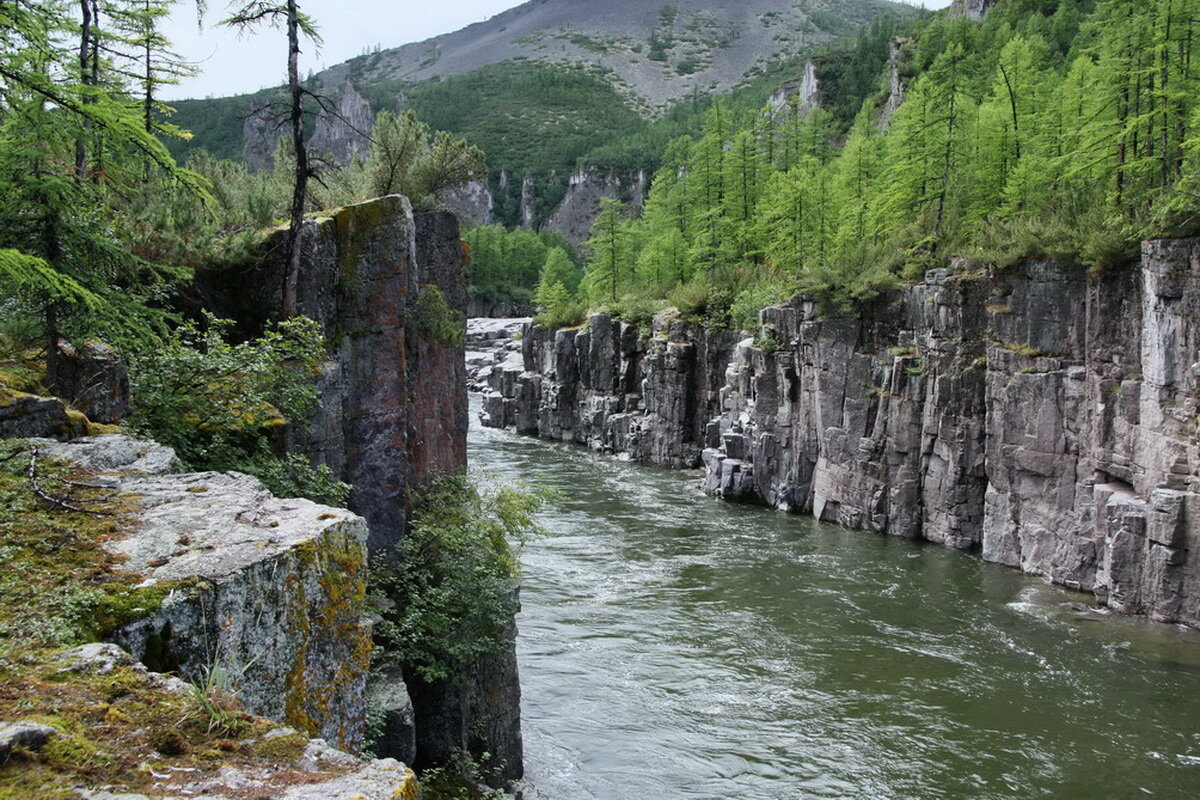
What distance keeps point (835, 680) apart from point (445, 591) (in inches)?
430

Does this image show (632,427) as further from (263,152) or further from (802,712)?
(263,152)

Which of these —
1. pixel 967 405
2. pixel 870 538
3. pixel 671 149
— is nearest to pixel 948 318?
pixel 967 405

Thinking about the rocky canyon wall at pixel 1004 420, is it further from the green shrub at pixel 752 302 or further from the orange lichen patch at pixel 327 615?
the orange lichen patch at pixel 327 615

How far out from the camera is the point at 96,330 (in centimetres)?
1060

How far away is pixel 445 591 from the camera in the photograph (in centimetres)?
1527

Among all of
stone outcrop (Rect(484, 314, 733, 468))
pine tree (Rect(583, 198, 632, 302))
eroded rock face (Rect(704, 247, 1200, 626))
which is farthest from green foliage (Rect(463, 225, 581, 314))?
eroded rock face (Rect(704, 247, 1200, 626))

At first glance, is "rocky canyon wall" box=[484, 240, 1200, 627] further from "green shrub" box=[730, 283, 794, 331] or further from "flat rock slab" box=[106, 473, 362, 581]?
"flat rock slab" box=[106, 473, 362, 581]

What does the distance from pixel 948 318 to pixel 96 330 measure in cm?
2957

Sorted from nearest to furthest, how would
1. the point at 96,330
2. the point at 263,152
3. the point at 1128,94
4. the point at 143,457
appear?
the point at 143,457 → the point at 96,330 → the point at 1128,94 → the point at 263,152

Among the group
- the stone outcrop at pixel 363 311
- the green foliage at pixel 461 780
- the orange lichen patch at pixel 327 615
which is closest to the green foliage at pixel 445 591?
the stone outcrop at pixel 363 311

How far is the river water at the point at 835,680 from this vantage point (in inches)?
A: 666

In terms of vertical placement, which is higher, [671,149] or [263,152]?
[263,152]

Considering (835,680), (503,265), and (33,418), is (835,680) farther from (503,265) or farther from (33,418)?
(503,265)

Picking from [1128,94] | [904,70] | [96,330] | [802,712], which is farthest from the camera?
[904,70]
